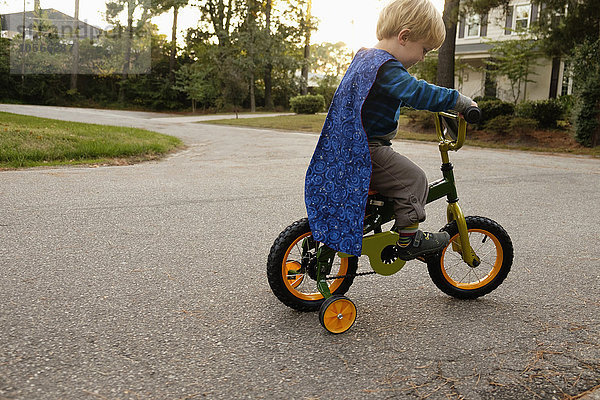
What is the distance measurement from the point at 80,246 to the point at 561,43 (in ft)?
49.1

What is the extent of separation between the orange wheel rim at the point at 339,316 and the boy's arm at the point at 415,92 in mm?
1036

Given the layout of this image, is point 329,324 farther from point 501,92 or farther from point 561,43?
point 501,92

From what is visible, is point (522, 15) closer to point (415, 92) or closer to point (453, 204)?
point (453, 204)

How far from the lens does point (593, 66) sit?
540 inches

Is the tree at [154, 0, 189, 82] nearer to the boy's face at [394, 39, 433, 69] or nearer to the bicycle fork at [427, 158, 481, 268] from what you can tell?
the bicycle fork at [427, 158, 481, 268]

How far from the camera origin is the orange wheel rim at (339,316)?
2.71 meters

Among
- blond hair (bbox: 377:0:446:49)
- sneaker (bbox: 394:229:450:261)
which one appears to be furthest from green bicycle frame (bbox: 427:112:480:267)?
blond hair (bbox: 377:0:446:49)

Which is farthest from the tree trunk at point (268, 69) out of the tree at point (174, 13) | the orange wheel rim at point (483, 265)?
the orange wheel rim at point (483, 265)

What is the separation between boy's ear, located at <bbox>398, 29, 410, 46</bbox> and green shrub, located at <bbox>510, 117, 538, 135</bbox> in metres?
14.4

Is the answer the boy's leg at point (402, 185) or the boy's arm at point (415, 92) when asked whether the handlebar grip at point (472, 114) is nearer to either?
the boy's arm at point (415, 92)

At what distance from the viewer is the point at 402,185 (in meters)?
2.79

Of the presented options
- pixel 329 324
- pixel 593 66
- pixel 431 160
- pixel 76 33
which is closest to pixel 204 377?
pixel 329 324

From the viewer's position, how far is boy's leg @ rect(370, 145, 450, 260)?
2773mm

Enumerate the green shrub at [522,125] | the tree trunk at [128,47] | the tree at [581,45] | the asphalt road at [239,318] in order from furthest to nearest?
the tree trunk at [128,47], the green shrub at [522,125], the tree at [581,45], the asphalt road at [239,318]
